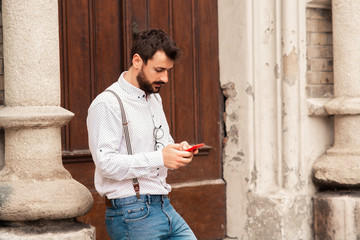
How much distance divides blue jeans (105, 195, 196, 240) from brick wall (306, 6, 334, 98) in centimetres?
264

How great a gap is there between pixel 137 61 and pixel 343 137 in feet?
8.84

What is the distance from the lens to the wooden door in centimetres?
500

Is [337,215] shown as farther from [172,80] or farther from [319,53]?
[172,80]

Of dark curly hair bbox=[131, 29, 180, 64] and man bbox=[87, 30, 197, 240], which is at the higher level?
dark curly hair bbox=[131, 29, 180, 64]

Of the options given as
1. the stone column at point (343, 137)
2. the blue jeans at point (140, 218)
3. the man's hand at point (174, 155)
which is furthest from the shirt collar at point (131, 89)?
the stone column at point (343, 137)

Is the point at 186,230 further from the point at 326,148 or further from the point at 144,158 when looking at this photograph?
the point at 326,148

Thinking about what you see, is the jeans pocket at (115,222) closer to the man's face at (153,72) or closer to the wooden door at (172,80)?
the man's face at (153,72)

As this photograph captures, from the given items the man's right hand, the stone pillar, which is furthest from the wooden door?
the man's right hand

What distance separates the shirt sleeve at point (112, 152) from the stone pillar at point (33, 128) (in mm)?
734

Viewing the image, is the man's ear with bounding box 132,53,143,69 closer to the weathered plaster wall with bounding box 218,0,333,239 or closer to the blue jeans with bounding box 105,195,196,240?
the blue jeans with bounding box 105,195,196,240

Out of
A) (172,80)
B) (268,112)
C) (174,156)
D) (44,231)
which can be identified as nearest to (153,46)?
(174,156)

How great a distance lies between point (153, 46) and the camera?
362 centimetres

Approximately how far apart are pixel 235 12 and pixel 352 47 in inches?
38.6

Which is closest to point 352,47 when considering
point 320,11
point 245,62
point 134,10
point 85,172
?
point 320,11
